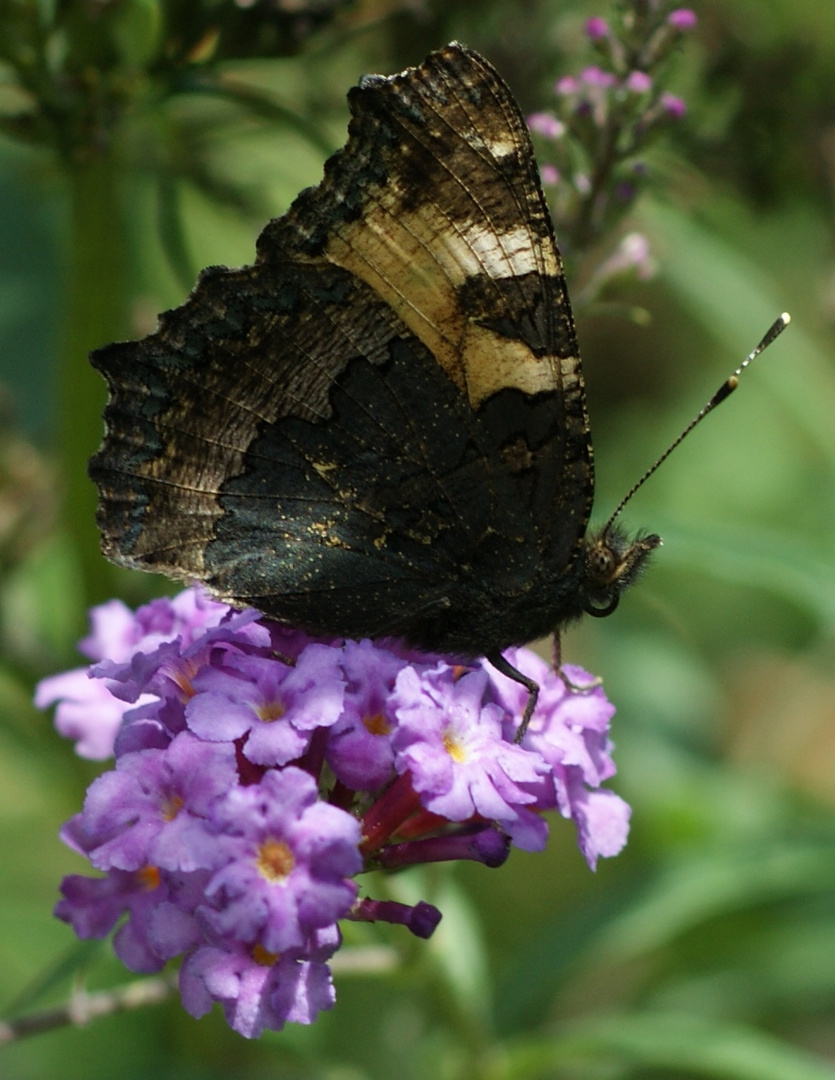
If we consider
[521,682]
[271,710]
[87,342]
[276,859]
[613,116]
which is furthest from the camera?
[87,342]

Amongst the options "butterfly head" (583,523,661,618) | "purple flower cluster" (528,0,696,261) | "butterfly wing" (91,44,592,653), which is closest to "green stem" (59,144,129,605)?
"butterfly wing" (91,44,592,653)

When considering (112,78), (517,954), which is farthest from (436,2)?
(517,954)

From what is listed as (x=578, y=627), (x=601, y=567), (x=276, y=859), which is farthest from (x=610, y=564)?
(x=276, y=859)

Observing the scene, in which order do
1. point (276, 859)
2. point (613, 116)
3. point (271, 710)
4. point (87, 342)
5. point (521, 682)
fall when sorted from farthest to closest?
point (87, 342), point (613, 116), point (521, 682), point (271, 710), point (276, 859)

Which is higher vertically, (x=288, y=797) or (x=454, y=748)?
(x=454, y=748)

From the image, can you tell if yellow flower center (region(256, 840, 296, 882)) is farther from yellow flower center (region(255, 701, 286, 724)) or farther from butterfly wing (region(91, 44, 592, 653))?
butterfly wing (region(91, 44, 592, 653))

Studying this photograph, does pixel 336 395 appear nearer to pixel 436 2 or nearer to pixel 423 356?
pixel 423 356

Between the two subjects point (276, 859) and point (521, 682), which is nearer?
point (276, 859)

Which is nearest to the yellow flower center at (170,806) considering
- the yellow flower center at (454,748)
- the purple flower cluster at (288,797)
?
the purple flower cluster at (288,797)

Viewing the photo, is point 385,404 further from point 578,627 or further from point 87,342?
point 87,342

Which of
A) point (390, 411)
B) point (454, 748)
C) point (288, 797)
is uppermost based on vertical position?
point (390, 411)
